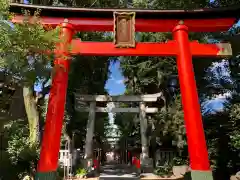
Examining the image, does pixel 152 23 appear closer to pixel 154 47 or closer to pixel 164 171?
pixel 154 47

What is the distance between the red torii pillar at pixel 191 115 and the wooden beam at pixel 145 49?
35 cm

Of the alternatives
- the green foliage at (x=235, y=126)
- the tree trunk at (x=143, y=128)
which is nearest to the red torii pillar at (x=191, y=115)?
the green foliage at (x=235, y=126)

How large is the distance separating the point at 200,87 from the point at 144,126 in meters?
5.17

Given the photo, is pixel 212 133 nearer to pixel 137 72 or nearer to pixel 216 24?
pixel 216 24

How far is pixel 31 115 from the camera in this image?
11.0 meters

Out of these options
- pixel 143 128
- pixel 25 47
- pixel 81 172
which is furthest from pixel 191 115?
pixel 143 128

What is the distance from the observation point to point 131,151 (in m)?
31.0

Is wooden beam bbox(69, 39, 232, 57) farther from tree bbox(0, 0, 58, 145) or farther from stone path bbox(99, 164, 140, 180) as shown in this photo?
stone path bbox(99, 164, 140, 180)

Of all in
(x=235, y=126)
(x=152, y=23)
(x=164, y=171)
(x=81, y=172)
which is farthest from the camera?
(x=164, y=171)

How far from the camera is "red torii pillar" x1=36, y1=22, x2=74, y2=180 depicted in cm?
723

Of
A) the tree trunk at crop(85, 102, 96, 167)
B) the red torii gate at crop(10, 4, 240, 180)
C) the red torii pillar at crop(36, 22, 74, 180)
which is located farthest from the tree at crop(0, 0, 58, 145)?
the tree trunk at crop(85, 102, 96, 167)

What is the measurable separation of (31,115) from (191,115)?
6833 millimetres

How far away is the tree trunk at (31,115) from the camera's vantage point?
1044 centimetres

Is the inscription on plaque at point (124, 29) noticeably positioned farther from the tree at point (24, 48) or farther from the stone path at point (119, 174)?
the stone path at point (119, 174)
